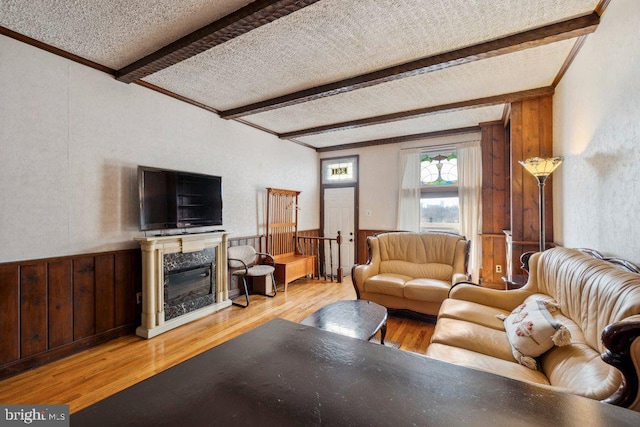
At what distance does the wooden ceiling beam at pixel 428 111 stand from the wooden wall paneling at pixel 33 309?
12.8 feet

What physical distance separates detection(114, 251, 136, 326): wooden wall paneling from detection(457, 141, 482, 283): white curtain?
4927mm

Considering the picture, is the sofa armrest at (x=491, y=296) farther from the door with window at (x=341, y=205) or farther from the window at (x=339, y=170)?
the window at (x=339, y=170)

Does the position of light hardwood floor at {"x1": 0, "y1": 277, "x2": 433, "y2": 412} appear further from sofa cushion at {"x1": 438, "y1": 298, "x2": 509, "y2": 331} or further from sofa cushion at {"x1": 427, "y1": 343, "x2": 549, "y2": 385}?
sofa cushion at {"x1": 427, "y1": 343, "x2": 549, "y2": 385}

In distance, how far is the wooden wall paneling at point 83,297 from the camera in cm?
272

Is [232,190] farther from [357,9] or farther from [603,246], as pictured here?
[603,246]

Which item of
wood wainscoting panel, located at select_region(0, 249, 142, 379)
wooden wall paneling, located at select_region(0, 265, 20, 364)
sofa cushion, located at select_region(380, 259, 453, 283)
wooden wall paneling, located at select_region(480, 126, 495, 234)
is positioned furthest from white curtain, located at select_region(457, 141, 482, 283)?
wooden wall paneling, located at select_region(0, 265, 20, 364)

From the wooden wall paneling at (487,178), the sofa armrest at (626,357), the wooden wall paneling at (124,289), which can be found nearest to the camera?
the sofa armrest at (626,357)

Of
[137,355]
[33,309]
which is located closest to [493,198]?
[137,355]

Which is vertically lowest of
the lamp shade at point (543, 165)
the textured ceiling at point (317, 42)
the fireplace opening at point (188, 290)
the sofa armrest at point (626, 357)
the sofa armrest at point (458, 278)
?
the fireplace opening at point (188, 290)

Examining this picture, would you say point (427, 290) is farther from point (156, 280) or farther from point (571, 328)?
point (156, 280)

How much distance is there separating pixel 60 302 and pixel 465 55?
435 centimetres

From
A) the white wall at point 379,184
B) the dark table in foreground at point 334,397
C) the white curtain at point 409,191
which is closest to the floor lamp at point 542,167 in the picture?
the white curtain at point 409,191

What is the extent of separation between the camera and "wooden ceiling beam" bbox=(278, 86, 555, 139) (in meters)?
3.45

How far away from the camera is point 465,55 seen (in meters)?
2.58
